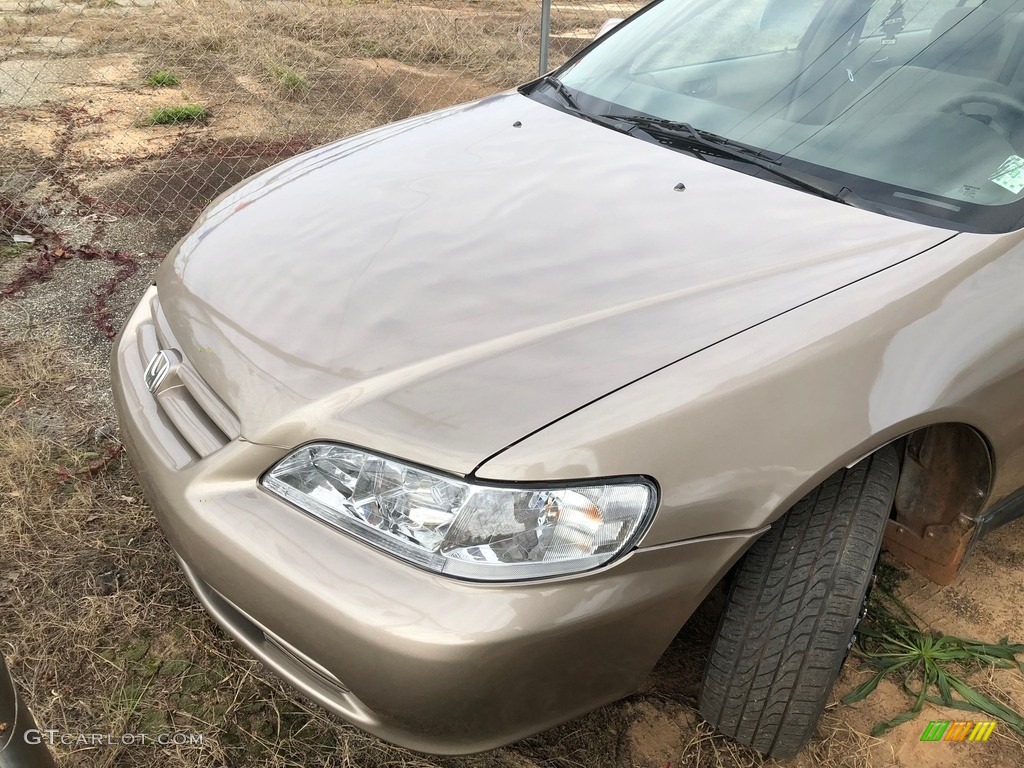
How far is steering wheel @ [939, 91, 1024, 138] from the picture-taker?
1.83 meters

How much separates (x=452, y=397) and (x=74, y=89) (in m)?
5.71

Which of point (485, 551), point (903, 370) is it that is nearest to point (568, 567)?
point (485, 551)

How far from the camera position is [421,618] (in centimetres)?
118

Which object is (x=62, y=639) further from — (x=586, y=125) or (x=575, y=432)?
(x=586, y=125)

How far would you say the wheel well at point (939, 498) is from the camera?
1654 millimetres

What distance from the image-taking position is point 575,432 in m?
1.24

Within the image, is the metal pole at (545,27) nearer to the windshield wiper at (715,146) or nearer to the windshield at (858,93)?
the windshield at (858,93)

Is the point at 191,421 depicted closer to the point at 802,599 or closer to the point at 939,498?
the point at 802,599

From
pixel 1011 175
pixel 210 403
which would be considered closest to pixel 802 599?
pixel 1011 175

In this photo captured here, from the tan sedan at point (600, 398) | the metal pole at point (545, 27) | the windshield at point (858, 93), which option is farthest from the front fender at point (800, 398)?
the metal pole at point (545, 27)

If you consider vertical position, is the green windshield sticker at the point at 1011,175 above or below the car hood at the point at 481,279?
above

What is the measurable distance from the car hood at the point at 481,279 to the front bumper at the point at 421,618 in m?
0.16

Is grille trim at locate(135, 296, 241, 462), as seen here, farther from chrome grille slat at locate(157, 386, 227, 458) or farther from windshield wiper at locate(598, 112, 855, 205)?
windshield wiper at locate(598, 112, 855, 205)

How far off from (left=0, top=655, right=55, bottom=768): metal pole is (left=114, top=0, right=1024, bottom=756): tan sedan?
0.35 m
